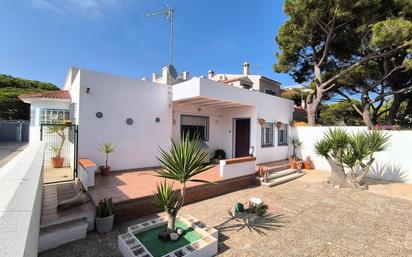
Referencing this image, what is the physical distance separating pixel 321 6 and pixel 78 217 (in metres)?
16.8

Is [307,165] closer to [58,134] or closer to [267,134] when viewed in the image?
[267,134]

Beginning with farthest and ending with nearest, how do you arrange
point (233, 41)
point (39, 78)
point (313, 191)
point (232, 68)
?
point (39, 78)
point (232, 68)
point (233, 41)
point (313, 191)

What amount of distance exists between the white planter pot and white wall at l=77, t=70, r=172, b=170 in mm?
4019

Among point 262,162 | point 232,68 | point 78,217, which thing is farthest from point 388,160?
point 232,68

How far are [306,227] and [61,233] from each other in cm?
611

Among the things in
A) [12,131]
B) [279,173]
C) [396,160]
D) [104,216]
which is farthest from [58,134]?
[12,131]

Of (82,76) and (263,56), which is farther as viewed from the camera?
(263,56)

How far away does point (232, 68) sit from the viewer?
26.5m

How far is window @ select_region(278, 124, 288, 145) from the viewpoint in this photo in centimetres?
1413

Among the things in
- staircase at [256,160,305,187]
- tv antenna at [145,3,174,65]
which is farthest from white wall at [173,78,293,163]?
tv antenna at [145,3,174,65]

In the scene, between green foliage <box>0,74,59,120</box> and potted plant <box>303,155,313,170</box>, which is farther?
green foliage <box>0,74,59,120</box>

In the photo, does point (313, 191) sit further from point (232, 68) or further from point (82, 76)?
point (232, 68)

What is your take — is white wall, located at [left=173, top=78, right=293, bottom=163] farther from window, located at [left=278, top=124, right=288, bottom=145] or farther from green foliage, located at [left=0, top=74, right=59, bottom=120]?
green foliage, located at [left=0, top=74, right=59, bottom=120]

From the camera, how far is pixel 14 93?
103 ft
